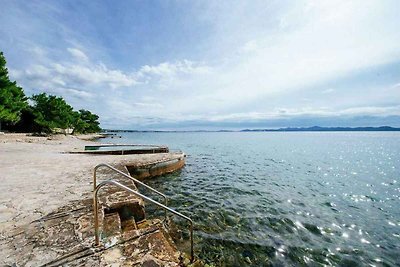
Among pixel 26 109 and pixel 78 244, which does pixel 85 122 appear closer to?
pixel 26 109

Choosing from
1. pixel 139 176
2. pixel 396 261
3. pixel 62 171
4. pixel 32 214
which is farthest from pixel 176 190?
pixel 396 261

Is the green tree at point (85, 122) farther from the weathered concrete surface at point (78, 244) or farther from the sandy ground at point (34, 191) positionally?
the weathered concrete surface at point (78, 244)

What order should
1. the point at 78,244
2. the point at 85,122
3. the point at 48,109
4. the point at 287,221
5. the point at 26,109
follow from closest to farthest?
the point at 78,244, the point at 287,221, the point at 48,109, the point at 26,109, the point at 85,122

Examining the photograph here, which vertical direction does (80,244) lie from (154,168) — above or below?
above

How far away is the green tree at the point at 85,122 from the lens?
70.4 m

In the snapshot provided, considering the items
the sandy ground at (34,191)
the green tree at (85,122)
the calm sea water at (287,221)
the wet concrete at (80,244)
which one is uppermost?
the green tree at (85,122)

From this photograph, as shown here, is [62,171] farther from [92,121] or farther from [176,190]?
[92,121]

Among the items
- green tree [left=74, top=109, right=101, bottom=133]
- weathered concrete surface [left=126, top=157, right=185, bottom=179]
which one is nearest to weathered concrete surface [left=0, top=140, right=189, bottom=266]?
weathered concrete surface [left=126, top=157, right=185, bottom=179]

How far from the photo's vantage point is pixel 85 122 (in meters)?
78.6

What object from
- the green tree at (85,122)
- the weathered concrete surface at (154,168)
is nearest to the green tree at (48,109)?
the green tree at (85,122)

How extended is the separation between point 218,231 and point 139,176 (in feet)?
21.6

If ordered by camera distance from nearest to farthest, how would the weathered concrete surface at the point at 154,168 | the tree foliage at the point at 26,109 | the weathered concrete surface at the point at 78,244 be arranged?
the weathered concrete surface at the point at 78,244, the weathered concrete surface at the point at 154,168, the tree foliage at the point at 26,109

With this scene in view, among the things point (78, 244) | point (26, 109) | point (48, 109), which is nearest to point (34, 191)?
point (78, 244)

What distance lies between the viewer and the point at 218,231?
20.9 ft
